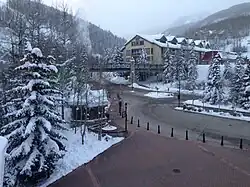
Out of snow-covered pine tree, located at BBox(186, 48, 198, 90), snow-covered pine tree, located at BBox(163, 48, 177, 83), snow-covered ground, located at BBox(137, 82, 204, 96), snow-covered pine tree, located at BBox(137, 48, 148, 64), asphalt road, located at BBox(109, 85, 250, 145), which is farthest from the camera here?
snow-covered pine tree, located at BBox(137, 48, 148, 64)

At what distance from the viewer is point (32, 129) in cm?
1019

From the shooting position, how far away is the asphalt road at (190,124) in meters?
17.8

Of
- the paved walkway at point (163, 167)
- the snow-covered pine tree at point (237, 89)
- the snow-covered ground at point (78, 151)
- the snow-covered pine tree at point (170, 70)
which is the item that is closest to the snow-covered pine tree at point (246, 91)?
the snow-covered pine tree at point (237, 89)

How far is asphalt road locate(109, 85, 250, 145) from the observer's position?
58.5 ft

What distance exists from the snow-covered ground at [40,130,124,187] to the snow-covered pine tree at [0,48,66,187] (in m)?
0.89

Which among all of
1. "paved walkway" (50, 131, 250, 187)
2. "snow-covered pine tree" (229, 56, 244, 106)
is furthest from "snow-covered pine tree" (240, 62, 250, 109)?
"paved walkway" (50, 131, 250, 187)

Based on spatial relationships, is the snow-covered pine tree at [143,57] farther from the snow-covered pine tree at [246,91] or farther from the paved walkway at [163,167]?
the paved walkway at [163,167]

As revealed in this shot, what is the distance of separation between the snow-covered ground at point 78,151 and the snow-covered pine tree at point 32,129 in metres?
0.89

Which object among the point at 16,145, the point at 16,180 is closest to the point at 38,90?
the point at 16,145

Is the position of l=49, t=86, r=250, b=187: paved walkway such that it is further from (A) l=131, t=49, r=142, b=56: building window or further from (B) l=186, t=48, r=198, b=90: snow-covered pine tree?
(A) l=131, t=49, r=142, b=56: building window

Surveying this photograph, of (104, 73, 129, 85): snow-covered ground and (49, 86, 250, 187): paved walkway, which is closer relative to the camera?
(49, 86, 250, 187): paved walkway

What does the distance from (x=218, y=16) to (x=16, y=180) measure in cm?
20549

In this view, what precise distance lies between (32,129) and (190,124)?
13900 millimetres

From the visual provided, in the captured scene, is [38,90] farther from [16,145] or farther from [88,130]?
[88,130]
